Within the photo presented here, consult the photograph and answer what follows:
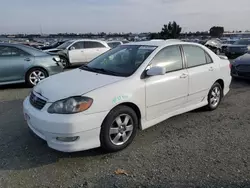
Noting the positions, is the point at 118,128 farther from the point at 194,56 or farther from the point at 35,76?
the point at 35,76

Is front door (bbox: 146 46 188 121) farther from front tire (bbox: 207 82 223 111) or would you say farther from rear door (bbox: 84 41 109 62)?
rear door (bbox: 84 41 109 62)

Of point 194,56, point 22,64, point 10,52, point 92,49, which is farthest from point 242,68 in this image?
point 92,49

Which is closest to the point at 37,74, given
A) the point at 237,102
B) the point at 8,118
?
the point at 8,118

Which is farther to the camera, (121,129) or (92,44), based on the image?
(92,44)

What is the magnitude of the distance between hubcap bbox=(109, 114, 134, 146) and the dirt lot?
0.18 m

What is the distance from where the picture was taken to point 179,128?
450 cm

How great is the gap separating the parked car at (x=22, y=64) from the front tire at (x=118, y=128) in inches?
202

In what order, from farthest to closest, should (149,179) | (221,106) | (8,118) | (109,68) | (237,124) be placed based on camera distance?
(221,106), (8,118), (237,124), (109,68), (149,179)

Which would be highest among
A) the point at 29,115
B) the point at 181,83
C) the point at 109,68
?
the point at 109,68

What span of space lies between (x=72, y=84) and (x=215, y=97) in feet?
10.3

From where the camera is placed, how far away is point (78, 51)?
44.8 ft

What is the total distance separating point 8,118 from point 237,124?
14.0 ft

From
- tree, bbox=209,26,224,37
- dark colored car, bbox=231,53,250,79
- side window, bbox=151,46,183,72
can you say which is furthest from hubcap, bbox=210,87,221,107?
tree, bbox=209,26,224,37

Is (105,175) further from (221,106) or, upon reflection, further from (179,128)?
(221,106)
